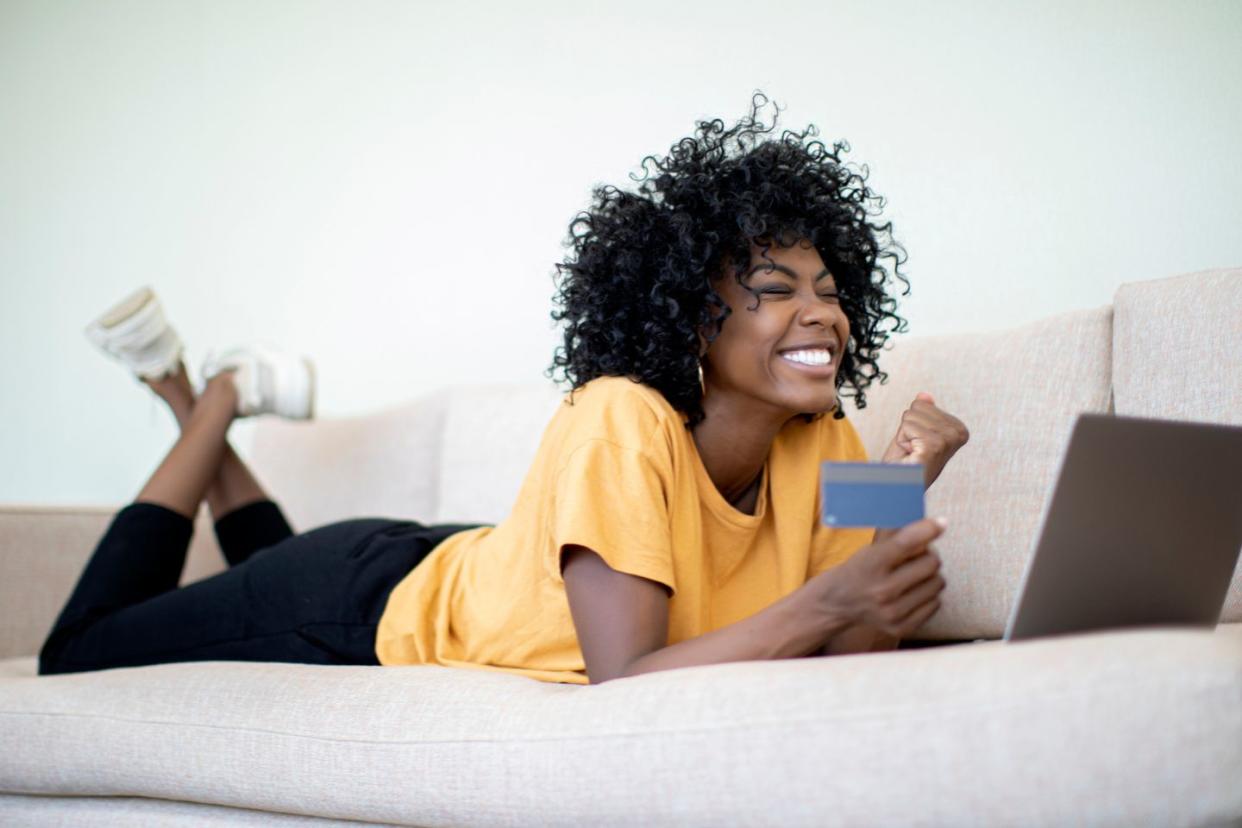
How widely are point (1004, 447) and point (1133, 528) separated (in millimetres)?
610

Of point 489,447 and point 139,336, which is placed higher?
point 139,336

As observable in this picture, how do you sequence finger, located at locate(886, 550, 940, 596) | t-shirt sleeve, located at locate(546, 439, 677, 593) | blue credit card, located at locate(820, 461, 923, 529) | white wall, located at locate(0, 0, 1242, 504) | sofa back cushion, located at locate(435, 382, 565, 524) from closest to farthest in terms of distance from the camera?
blue credit card, located at locate(820, 461, 923, 529) < finger, located at locate(886, 550, 940, 596) < t-shirt sleeve, located at locate(546, 439, 677, 593) < white wall, located at locate(0, 0, 1242, 504) < sofa back cushion, located at locate(435, 382, 565, 524)

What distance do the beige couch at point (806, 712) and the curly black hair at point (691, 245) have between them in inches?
11.5

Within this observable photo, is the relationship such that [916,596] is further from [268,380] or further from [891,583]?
[268,380]

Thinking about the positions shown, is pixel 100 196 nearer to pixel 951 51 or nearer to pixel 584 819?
pixel 951 51

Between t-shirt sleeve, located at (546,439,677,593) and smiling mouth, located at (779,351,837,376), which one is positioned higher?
smiling mouth, located at (779,351,837,376)

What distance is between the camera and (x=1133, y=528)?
3.41ft

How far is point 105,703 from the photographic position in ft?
4.87

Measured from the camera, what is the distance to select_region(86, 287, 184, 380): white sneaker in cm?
224

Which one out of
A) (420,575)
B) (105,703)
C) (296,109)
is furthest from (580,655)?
(296,109)

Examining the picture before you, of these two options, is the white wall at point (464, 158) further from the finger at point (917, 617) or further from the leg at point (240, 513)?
the finger at point (917, 617)

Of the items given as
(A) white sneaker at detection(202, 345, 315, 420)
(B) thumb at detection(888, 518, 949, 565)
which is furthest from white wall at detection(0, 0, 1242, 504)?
(B) thumb at detection(888, 518, 949, 565)

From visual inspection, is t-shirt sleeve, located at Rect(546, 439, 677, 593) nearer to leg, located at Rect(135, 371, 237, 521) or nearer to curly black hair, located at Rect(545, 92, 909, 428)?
curly black hair, located at Rect(545, 92, 909, 428)

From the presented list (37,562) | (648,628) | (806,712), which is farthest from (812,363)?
(37,562)
